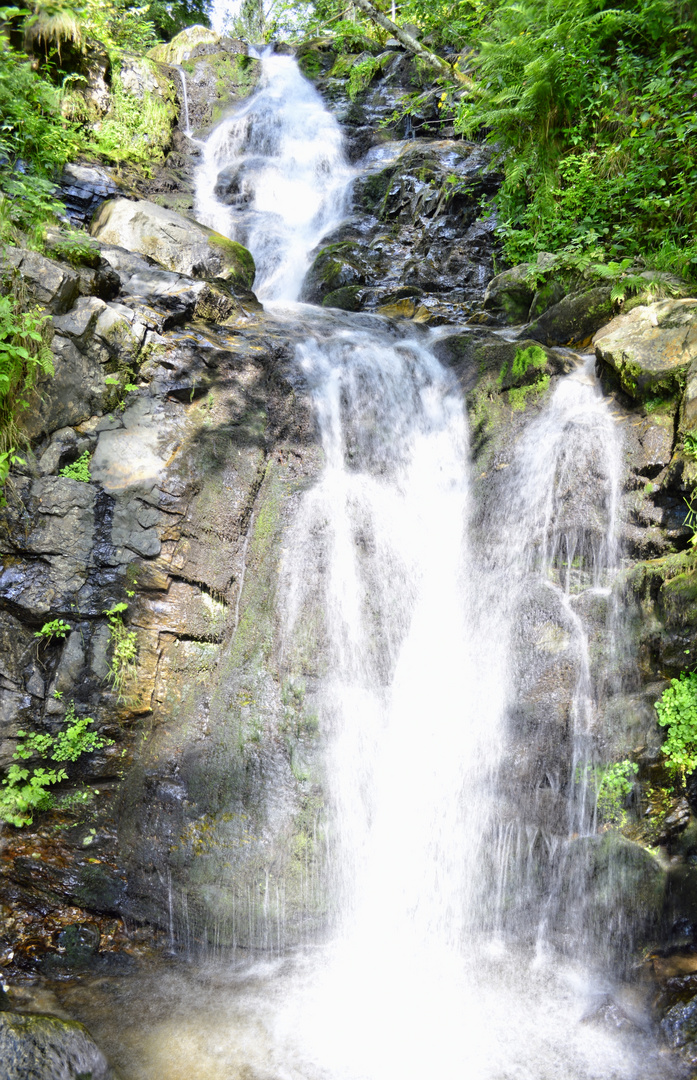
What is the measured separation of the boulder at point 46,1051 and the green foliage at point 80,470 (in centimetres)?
334

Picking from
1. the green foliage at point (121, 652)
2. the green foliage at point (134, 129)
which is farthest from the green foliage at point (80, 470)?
the green foliage at point (134, 129)

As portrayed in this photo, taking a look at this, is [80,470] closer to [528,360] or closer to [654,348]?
[528,360]

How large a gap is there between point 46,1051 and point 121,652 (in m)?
2.26

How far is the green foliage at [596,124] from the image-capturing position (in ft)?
19.7

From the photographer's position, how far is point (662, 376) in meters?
5.03

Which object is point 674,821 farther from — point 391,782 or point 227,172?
point 227,172

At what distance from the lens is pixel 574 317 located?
6.54m

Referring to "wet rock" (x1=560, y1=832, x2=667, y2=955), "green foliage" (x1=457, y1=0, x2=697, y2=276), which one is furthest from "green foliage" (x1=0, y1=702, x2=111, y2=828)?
"green foliage" (x1=457, y1=0, x2=697, y2=276)

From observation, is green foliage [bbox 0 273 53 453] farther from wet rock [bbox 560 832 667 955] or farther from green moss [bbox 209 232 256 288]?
wet rock [bbox 560 832 667 955]

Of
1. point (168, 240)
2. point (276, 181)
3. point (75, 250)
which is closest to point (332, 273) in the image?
point (168, 240)

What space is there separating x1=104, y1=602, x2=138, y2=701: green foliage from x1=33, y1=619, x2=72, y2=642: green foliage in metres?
0.29

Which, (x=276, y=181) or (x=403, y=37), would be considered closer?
(x=276, y=181)

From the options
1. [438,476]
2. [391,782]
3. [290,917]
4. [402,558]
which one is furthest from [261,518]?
[290,917]

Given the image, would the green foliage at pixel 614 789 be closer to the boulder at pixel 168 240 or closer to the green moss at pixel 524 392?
the green moss at pixel 524 392
